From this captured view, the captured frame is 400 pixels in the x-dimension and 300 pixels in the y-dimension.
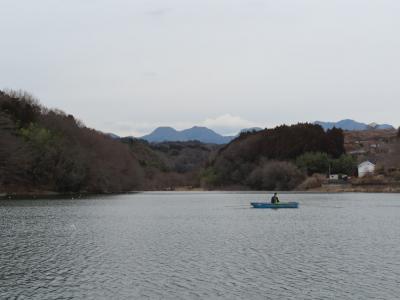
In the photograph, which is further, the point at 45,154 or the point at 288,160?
the point at 288,160

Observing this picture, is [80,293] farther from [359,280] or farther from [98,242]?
[98,242]

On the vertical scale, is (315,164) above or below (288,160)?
below

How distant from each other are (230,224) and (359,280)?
30.1 meters

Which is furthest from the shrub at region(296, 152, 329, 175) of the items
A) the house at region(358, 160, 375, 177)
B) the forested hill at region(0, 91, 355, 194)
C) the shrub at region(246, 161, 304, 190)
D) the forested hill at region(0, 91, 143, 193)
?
the forested hill at region(0, 91, 143, 193)

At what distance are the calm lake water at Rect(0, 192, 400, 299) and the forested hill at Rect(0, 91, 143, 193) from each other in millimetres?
58814

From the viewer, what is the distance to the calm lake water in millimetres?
24516

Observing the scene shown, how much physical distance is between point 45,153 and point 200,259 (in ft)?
310

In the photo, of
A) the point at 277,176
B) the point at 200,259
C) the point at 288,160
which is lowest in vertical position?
the point at 200,259

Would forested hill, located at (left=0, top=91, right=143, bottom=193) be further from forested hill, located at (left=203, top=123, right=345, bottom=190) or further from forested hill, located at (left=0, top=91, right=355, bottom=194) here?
forested hill, located at (left=203, top=123, right=345, bottom=190)

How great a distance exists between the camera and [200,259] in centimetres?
3300

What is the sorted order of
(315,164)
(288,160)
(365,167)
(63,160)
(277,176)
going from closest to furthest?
(63,160) < (365,167) < (315,164) < (277,176) < (288,160)

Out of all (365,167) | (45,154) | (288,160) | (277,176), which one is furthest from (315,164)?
(45,154)

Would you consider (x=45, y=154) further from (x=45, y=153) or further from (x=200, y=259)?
(x=200, y=259)

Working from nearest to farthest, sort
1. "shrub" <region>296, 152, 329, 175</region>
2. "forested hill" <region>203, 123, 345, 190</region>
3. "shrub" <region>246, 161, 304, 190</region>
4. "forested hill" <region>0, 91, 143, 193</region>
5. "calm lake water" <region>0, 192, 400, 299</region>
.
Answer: "calm lake water" <region>0, 192, 400, 299</region>
"forested hill" <region>0, 91, 143, 193</region>
"shrub" <region>246, 161, 304, 190</region>
"forested hill" <region>203, 123, 345, 190</region>
"shrub" <region>296, 152, 329, 175</region>
